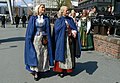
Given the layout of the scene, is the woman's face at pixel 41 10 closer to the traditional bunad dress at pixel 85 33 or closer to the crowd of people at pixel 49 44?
the crowd of people at pixel 49 44

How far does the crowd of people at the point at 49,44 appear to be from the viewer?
6.93 metres

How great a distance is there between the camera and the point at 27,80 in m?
7.09

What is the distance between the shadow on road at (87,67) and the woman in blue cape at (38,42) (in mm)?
1158

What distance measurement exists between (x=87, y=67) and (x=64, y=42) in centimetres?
184

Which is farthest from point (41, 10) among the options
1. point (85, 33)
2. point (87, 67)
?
point (85, 33)

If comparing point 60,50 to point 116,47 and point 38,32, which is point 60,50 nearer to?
point 38,32

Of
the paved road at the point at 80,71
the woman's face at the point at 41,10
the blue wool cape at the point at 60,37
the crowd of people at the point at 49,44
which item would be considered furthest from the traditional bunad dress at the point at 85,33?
the woman's face at the point at 41,10

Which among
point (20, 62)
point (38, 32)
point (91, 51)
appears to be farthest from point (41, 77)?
point (91, 51)

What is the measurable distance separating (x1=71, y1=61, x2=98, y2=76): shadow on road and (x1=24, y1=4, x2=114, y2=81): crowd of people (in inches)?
22.2

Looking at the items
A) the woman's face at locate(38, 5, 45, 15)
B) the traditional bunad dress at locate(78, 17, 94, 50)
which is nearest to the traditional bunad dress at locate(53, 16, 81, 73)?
the woman's face at locate(38, 5, 45, 15)

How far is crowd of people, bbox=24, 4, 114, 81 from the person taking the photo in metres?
6.93

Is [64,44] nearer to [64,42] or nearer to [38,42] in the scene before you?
[64,42]

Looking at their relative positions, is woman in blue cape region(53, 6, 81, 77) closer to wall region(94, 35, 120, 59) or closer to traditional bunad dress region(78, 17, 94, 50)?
wall region(94, 35, 120, 59)

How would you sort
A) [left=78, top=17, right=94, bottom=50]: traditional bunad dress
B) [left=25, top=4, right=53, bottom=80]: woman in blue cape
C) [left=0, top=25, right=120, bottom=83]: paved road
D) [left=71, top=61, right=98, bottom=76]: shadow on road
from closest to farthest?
[left=25, top=4, right=53, bottom=80]: woman in blue cape < [left=0, top=25, right=120, bottom=83]: paved road < [left=71, top=61, right=98, bottom=76]: shadow on road < [left=78, top=17, right=94, bottom=50]: traditional bunad dress
